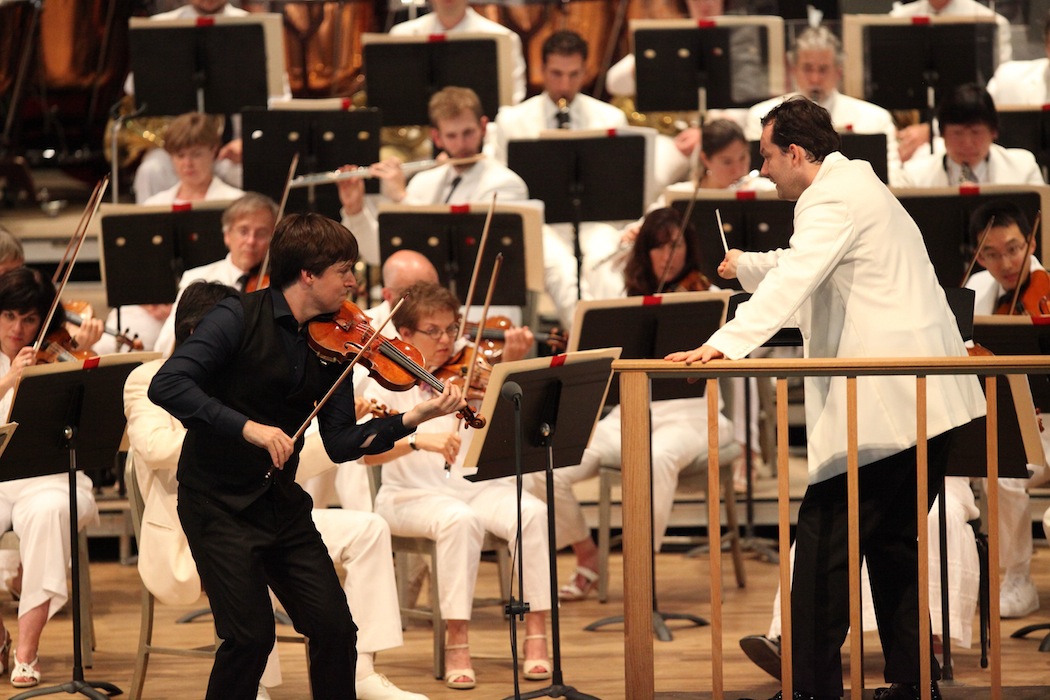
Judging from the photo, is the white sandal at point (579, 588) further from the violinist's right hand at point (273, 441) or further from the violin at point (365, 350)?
the violinist's right hand at point (273, 441)

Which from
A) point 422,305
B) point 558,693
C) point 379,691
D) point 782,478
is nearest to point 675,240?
point 422,305

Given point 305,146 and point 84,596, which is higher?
point 305,146

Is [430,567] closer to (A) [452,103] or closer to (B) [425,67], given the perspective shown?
(A) [452,103]

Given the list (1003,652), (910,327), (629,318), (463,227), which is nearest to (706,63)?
(463,227)

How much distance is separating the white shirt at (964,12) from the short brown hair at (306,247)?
4.51 metres

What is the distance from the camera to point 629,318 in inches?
190

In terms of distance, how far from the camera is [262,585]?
3496 mm

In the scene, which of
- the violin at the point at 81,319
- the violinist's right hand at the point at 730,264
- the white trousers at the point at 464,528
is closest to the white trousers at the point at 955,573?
the white trousers at the point at 464,528

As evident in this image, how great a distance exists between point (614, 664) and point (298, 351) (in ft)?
6.11

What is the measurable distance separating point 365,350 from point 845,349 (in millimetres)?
1134

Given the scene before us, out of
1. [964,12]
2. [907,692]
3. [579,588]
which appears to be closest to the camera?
[907,692]

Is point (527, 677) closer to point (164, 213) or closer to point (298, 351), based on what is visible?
point (298, 351)

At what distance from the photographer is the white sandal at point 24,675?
4625 millimetres

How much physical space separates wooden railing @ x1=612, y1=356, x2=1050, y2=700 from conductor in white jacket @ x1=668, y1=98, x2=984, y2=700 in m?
0.10
